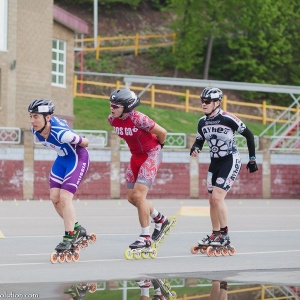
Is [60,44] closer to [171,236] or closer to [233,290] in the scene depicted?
[171,236]

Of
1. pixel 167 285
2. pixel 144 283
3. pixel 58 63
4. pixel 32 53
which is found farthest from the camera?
pixel 58 63

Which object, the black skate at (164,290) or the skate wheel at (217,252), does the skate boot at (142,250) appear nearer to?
the skate wheel at (217,252)

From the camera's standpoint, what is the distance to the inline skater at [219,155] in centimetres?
1567

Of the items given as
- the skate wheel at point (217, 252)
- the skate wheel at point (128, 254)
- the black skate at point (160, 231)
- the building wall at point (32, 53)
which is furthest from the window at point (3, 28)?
the skate wheel at point (128, 254)

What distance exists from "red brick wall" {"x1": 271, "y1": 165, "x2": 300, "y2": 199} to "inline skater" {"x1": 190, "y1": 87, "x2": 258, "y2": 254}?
24930mm

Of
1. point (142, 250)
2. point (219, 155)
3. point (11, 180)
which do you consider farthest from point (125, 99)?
point (11, 180)

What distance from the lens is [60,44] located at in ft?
151

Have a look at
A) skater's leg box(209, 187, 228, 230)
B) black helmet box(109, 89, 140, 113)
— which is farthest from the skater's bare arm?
skater's leg box(209, 187, 228, 230)

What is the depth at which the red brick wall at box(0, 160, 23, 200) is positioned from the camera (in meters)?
35.0

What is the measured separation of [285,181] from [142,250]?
26.4 m

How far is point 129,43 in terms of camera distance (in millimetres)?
68125

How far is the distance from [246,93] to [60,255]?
1950 inches

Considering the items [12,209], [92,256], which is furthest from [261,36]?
[92,256]

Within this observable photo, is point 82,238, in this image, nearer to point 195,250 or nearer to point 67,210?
point 67,210
